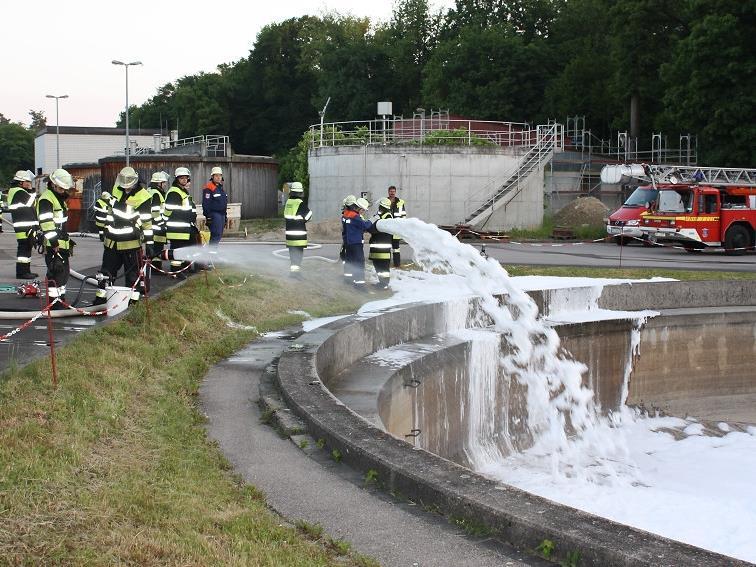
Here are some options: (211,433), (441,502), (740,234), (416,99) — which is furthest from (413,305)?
(416,99)

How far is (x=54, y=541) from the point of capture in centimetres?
489

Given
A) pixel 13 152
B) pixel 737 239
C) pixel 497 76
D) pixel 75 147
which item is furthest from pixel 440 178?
pixel 13 152

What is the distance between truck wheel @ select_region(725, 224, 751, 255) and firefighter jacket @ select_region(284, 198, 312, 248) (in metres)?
16.4

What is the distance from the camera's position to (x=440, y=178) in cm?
3662

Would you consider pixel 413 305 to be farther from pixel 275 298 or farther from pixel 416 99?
pixel 416 99

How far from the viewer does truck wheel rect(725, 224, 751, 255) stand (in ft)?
95.2

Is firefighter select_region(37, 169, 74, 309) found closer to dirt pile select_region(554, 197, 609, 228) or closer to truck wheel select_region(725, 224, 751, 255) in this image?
truck wheel select_region(725, 224, 751, 255)

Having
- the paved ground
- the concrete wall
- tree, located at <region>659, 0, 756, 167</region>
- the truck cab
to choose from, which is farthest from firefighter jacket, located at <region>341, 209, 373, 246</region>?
tree, located at <region>659, 0, 756, 167</region>

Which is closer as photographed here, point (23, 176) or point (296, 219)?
point (23, 176)

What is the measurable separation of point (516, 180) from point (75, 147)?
6057 centimetres

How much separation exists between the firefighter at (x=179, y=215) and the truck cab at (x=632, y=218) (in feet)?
56.3

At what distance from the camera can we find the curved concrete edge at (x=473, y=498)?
4895mm

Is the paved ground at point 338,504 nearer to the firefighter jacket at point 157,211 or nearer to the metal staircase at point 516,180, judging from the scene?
the firefighter jacket at point 157,211

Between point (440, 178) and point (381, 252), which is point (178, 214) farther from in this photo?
point (440, 178)
